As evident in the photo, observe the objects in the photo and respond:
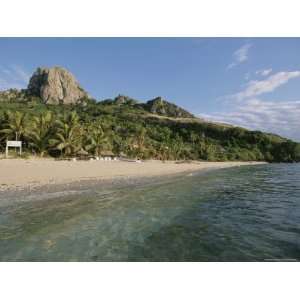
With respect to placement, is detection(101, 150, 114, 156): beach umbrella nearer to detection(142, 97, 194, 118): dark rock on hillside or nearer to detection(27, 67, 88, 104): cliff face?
detection(27, 67, 88, 104): cliff face

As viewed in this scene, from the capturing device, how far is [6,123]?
36719mm

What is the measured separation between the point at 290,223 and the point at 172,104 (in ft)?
458

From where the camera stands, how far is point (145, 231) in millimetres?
7461

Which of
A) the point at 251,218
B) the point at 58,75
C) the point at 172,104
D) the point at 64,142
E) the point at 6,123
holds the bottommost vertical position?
the point at 251,218

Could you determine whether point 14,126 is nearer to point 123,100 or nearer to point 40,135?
point 40,135

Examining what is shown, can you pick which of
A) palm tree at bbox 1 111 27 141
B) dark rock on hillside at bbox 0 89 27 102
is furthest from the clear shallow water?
dark rock on hillside at bbox 0 89 27 102

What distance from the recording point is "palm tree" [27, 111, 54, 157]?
118 ft

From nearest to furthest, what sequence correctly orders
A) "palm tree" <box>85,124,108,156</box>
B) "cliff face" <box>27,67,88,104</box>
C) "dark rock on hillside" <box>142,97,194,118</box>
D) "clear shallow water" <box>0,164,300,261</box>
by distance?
"clear shallow water" <box>0,164,300,261</box>, "palm tree" <box>85,124,108,156</box>, "cliff face" <box>27,67,88,104</box>, "dark rock on hillside" <box>142,97,194,118</box>

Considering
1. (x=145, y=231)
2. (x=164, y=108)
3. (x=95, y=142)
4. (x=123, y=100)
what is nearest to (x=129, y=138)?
(x=95, y=142)

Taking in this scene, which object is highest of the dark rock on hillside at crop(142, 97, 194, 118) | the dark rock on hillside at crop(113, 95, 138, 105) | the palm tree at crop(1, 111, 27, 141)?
the dark rock on hillside at crop(113, 95, 138, 105)

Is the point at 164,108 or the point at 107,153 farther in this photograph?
the point at 164,108

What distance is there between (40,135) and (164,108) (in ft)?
353
